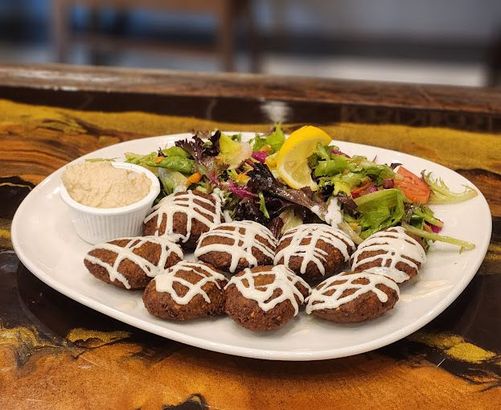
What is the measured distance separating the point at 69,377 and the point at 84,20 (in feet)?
12.3

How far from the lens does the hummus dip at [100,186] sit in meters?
1.70

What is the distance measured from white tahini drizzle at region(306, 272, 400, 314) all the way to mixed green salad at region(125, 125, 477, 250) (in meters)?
0.27

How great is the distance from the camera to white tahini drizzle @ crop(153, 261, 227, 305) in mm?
1395

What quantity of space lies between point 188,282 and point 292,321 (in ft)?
0.72

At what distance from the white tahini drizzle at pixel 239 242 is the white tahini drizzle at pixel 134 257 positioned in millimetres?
Answer: 70

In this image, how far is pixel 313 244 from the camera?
1557 mm

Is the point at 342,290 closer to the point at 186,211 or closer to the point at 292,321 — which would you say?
the point at 292,321

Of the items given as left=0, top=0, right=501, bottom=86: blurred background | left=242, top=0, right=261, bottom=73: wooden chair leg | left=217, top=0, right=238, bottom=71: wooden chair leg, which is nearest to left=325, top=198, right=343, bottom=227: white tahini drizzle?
left=217, top=0, right=238, bottom=71: wooden chair leg

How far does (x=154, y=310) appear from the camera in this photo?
1.40 m

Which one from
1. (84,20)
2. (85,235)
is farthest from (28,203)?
(84,20)

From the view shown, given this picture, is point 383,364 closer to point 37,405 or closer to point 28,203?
point 37,405

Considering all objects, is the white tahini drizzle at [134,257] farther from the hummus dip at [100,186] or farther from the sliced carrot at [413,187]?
the sliced carrot at [413,187]

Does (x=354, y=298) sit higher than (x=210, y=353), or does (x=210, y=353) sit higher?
(x=354, y=298)

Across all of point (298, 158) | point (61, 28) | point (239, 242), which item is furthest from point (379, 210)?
point (61, 28)
